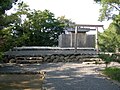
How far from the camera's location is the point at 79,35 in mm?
25828

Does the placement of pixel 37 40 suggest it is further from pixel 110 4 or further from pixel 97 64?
pixel 97 64

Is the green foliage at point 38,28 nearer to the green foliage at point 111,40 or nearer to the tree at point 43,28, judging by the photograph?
the tree at point 43,28

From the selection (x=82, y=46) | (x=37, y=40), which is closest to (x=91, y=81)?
(x=82, y=46)

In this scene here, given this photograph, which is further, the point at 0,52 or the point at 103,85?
the point at 0,52

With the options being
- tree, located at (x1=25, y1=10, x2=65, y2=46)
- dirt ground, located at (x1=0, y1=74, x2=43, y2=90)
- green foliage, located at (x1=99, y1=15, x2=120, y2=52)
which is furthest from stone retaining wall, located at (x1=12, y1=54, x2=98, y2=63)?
tree, located at (x1=25, y1=10, x2=65, y2=46)

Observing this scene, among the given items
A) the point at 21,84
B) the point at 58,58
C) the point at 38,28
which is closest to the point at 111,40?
the point at 21,84

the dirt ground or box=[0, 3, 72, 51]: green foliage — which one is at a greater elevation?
box=[0, 3, 72, 51]: green foliage

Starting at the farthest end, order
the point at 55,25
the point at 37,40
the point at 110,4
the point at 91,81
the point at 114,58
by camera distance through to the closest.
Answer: the point at 55,25 → the point at 37,40 → the point at 110,4 → the point at 114,58 → the point at 91,81

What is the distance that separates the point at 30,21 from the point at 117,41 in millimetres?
17075

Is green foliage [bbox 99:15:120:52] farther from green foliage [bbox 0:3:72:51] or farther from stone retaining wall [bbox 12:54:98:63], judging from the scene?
green foliage [bbox 0:3:72:51]

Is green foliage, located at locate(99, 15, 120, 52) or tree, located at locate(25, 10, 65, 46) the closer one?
green foliage, located at locate(99, 15, 120, 52)

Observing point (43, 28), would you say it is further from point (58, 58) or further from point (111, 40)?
point (111, 40)

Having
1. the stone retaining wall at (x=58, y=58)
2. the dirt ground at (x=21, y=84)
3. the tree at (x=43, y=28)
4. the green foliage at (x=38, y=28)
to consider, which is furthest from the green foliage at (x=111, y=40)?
the tree at (x=43, y=28)

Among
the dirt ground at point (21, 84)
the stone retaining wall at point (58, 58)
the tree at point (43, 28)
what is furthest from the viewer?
the tree at point (43, 28)
